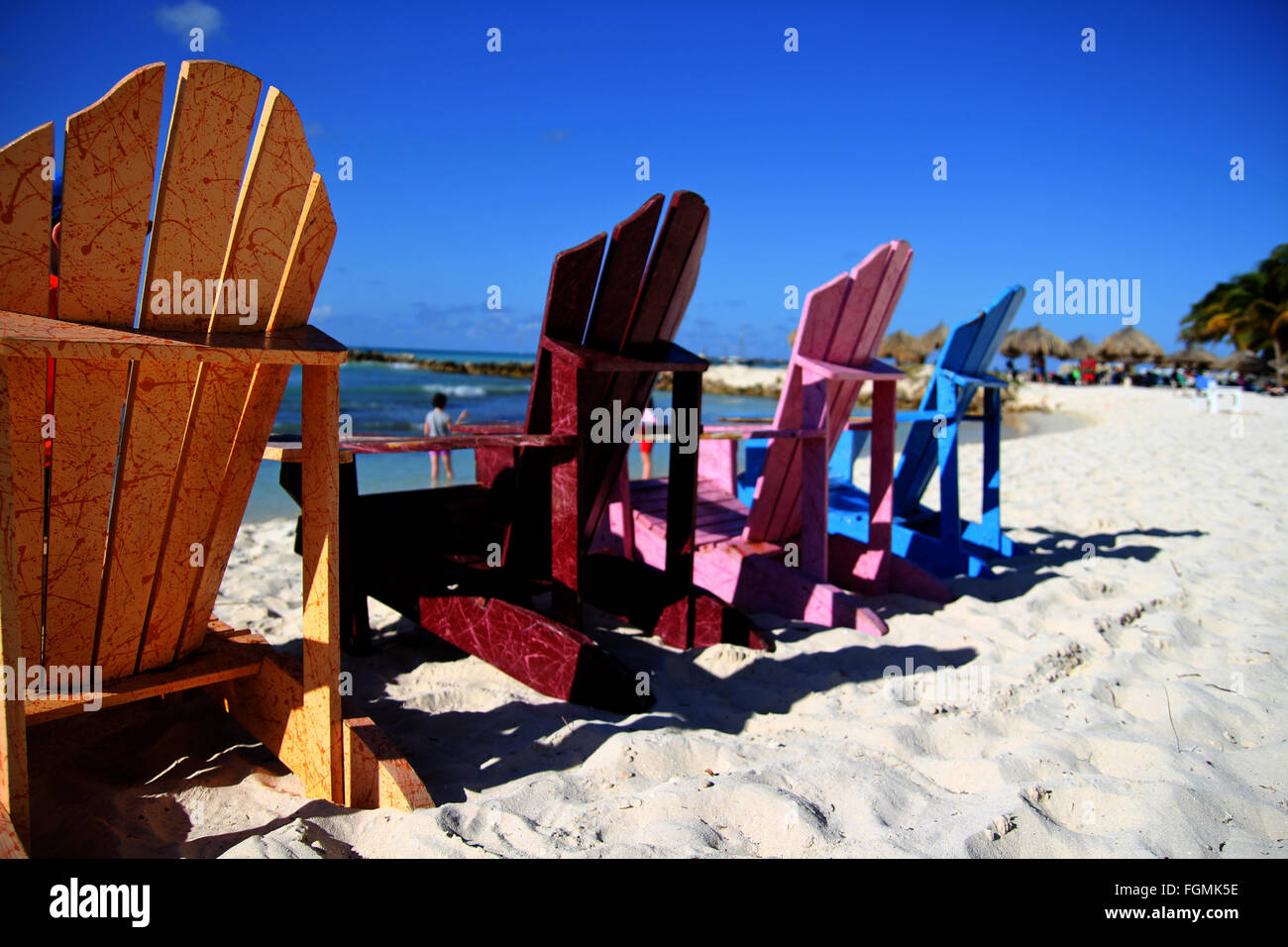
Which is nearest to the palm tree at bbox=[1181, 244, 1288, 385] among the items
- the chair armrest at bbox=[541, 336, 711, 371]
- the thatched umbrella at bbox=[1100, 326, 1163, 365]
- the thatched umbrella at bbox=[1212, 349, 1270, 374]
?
the thatched umbrella at bbox=[1212, 349, 1270, 374]

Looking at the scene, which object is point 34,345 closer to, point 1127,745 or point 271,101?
point 271,101

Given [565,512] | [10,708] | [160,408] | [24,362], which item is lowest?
[10,708]

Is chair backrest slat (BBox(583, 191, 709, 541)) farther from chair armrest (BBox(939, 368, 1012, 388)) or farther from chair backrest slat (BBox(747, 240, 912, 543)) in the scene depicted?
chair armrest (BBox(939, 368, 1012, 388))

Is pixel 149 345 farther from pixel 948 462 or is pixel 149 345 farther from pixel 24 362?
pixel 948 462

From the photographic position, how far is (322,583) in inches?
79.6

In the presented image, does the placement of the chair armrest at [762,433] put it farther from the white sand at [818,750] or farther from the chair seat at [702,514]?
the white sand at [818,750]

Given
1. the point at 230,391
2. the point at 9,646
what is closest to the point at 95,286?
the point at 230,391

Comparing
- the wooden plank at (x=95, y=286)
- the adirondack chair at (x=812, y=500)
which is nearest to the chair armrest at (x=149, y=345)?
the wooden plank at (x=95, y=286)

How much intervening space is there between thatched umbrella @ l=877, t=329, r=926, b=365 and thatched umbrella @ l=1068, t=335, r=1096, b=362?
786 centimetres

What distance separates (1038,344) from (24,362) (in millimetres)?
39601

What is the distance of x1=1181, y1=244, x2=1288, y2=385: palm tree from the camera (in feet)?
105

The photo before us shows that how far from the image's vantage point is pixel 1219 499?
6.42 m

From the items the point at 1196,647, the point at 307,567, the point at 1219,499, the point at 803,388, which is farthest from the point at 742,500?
the point at 1219,499
